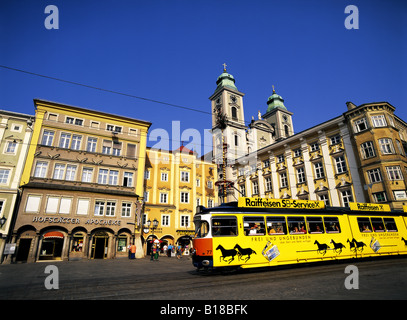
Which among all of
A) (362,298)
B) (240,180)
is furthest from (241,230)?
(240,180)

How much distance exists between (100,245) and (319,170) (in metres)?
26.4

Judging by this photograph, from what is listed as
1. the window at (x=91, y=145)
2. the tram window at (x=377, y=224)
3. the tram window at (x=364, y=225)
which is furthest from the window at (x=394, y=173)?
the window at (x=91, y=145)

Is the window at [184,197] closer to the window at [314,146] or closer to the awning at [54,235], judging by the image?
the awning at [54,235]

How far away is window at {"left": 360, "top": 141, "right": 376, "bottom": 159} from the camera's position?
24.2 m

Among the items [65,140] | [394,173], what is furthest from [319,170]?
[65,140]

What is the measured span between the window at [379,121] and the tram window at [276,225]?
20.2 m

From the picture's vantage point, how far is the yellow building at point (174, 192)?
31.1 m

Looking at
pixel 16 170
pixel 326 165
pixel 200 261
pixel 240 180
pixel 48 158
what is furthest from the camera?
pixel 240 180

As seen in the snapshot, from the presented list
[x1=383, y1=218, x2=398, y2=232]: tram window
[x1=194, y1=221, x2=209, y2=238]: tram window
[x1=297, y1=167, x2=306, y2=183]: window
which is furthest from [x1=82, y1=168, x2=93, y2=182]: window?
[x1=383, y1=218, x2=398, y2=232]: tram window

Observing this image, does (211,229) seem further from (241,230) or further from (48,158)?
(48,158)

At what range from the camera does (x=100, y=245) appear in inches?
961

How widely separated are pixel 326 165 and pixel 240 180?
609 inches

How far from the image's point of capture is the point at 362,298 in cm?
554

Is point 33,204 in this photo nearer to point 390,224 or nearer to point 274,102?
point 390,224
